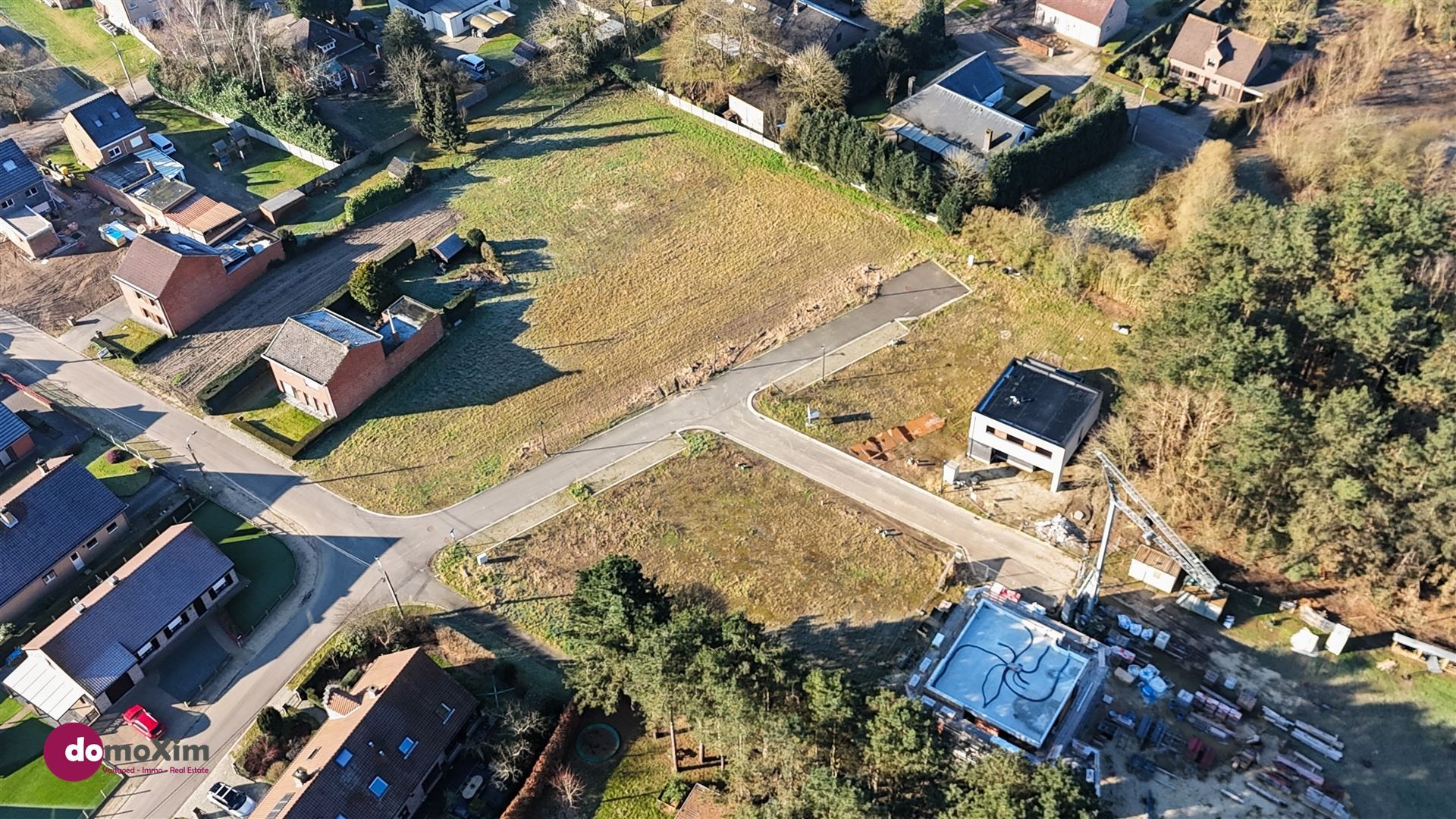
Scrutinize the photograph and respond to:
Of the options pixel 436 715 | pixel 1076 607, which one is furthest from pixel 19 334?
pixel 1076 607

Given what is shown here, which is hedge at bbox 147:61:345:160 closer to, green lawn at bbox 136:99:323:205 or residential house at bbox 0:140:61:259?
green lawn at bbox 136:99:323:205

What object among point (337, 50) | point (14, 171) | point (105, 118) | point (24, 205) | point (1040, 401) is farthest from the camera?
point (337, 50)

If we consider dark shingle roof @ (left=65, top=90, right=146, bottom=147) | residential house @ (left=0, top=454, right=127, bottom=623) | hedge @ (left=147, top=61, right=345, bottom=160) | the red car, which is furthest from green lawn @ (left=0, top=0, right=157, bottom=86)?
the red car

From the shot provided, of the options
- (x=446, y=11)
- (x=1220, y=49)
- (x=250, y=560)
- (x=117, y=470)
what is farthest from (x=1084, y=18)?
(x=117, y=470)

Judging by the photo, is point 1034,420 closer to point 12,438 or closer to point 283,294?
point 283,294

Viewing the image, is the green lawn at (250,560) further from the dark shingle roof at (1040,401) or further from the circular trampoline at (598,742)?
the dark shingle roof at (1040,401)

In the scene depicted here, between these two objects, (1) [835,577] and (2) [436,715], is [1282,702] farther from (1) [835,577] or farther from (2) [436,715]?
(2) [436,715]

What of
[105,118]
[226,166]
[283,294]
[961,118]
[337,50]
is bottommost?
[283,294]
